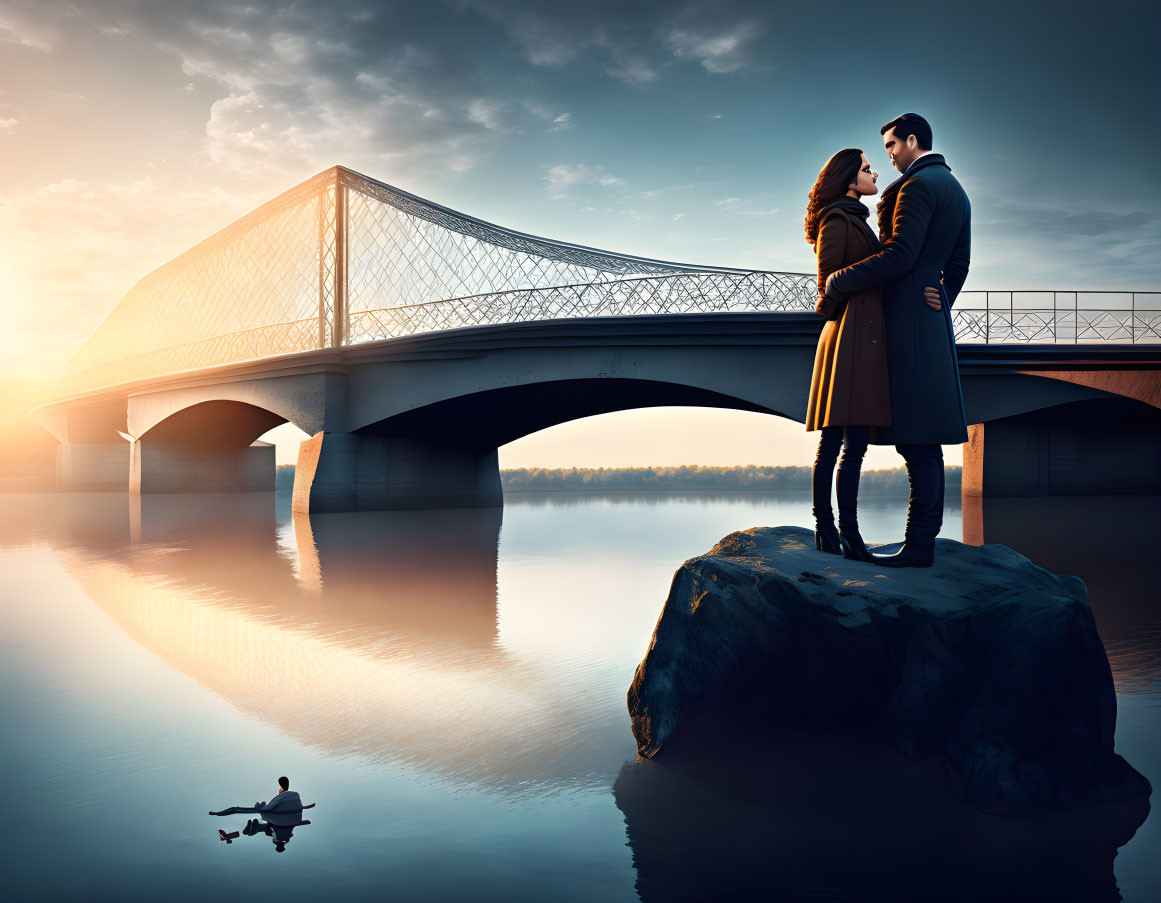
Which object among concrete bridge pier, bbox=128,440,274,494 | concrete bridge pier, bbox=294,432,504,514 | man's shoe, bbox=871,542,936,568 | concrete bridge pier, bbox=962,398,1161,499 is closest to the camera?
man's shoe, bbox=871,542,936,568

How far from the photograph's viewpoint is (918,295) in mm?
4836

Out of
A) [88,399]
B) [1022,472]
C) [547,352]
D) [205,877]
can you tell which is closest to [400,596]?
[205,877]

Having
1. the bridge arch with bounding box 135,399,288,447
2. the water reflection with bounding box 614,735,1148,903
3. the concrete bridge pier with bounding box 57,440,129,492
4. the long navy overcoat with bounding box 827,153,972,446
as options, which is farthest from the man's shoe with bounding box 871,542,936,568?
the concrete bridge pier with bounding box 57,440,129,492

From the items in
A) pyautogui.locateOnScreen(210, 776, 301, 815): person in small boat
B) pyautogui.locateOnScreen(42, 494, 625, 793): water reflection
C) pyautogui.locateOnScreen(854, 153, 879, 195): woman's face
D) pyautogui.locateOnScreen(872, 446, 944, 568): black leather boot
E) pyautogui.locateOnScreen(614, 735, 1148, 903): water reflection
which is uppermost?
pyautogui.locateOnScreen(854, 153, 879, 195): woman's face

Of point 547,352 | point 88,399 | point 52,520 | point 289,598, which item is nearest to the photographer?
point 289,598

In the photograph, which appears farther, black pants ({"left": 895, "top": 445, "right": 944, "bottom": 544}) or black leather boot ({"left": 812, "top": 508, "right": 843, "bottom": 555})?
black leather boot ({"left": 812, "top": 508, "right": 843, "bottom": 555})

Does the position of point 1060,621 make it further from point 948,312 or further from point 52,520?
point 52,520

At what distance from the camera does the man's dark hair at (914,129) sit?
5011 mm

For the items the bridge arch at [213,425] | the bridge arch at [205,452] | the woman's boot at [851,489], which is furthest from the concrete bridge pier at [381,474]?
the woman's boot at [851,489]

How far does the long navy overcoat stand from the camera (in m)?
4.73

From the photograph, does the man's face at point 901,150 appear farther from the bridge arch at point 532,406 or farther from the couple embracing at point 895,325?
the bridge arch at point 532,406

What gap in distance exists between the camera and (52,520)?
23.9 m

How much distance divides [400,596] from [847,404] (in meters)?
6.18

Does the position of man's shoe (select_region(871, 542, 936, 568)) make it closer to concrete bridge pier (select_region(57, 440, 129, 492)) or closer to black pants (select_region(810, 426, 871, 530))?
black pants (select_region(810, 426, 871, 530))
